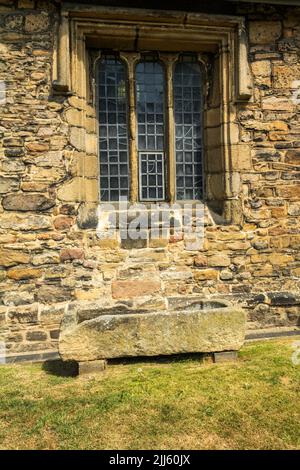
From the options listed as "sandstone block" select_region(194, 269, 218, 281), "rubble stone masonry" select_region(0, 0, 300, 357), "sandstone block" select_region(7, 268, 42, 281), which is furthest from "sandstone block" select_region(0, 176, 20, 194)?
"sandstone block" select_region(194, 269, 218, 281)

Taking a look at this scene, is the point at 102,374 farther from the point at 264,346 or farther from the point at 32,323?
the point at 264,346

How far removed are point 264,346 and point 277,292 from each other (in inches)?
43.5

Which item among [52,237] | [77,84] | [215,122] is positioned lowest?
[52,237]

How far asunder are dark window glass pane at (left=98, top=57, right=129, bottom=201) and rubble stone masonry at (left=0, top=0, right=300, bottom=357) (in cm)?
30

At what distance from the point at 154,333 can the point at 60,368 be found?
3.98 feet

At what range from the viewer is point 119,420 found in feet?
10.1

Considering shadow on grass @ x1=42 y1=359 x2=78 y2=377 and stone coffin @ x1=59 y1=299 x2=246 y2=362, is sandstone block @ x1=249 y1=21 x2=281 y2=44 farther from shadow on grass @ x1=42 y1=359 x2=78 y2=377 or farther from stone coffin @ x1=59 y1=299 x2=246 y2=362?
shadow on grass @ x1=42 y1=359 x2=78 y2=377

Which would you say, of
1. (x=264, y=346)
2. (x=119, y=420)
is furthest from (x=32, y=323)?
(x=264, y=346)

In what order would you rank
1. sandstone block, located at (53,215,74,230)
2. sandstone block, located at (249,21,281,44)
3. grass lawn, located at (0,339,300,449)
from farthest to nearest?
sandstone block, located at (249,21,281,44)
sandstone block, located at (53,215,74,230)
grass lawn, located at (0,339,300,449)

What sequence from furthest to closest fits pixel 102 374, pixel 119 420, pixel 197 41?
pixel 197 41
pixel 102 374
pixel 119 420

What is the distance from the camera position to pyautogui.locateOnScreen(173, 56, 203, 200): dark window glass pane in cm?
571

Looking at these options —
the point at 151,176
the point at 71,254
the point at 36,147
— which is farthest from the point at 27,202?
the point at 151,176

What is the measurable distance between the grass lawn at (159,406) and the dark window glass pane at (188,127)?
2.70 meters
